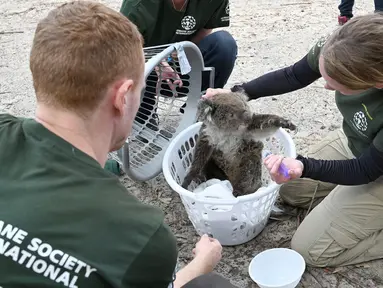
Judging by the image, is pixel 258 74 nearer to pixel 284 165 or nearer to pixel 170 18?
pixel 170 18

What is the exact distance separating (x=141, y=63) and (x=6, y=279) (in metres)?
0.58

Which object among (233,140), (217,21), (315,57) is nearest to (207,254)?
(233,140)

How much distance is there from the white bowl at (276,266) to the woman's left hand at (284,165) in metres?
0.34

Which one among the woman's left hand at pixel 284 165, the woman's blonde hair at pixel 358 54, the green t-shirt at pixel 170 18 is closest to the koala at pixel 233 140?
the woman's left hand at pixel 284 165

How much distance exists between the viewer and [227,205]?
6.31ft

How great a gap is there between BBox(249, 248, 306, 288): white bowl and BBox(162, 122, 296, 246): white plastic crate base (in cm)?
15

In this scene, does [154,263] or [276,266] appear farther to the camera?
[276,266]

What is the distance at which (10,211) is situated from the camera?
98cm

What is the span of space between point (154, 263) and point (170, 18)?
1.72 metres

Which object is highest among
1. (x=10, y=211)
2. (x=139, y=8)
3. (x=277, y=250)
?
(x=10, y=211)

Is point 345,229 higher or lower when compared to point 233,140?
lower

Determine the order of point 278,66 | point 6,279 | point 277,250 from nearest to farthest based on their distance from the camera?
1. point 6,279
2. point 277,250
3. point 278,66

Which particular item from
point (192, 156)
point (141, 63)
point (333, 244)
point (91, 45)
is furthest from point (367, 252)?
point (91, 45)

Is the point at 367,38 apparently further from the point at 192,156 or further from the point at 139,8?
the point at 139,8
